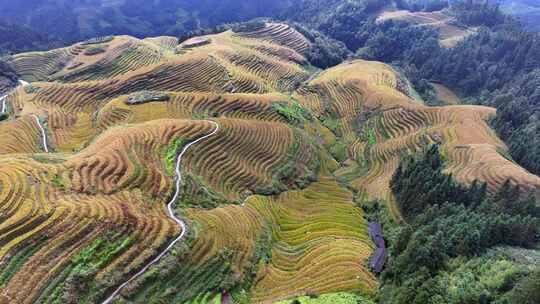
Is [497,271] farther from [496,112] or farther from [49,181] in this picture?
[496,112]

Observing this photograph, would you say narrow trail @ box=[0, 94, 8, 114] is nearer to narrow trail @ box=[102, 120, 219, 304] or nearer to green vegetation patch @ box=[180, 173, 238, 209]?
narrow trail @ box=[102, 120, 219, 304]

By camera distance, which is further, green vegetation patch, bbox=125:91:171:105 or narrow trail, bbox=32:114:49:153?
green vegetation patch, bbox=125:91:171:105

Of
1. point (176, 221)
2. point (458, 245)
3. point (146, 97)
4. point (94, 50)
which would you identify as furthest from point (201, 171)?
point (94, 50)

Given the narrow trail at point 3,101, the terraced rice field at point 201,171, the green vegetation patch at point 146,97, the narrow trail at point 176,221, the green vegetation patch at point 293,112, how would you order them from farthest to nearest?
the narrow trail at point 3,101
the green vegetation patch at point 293,112
the green vegetation patch at point 146,97
the terraced rice field at point 201,171
the narrow trail at point 176,221

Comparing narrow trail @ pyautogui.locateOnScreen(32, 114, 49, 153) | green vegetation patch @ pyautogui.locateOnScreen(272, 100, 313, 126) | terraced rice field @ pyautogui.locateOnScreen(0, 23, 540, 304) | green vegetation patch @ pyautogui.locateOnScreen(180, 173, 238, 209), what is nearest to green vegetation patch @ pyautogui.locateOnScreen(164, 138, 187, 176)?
terraced rice field @ pyautogui.locateOnScreen(0, 23, 540, 304)

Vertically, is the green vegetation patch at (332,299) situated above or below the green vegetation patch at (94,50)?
below

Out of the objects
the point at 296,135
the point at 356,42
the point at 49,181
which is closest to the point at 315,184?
the point at 296,135

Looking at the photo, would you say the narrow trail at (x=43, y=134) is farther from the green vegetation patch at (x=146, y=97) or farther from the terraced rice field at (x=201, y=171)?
the green vegetation patch at (x=146, y=97)

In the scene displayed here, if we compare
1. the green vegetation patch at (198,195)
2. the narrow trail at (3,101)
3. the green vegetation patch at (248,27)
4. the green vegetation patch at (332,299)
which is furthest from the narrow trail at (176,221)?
the green vegetation patch at (248,27)

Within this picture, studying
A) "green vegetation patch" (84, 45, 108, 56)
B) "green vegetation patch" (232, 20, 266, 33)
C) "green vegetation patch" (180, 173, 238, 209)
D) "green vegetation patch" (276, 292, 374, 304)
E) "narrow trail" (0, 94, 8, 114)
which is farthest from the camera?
"green vegetation patch" (232, 20, 266, 33)
